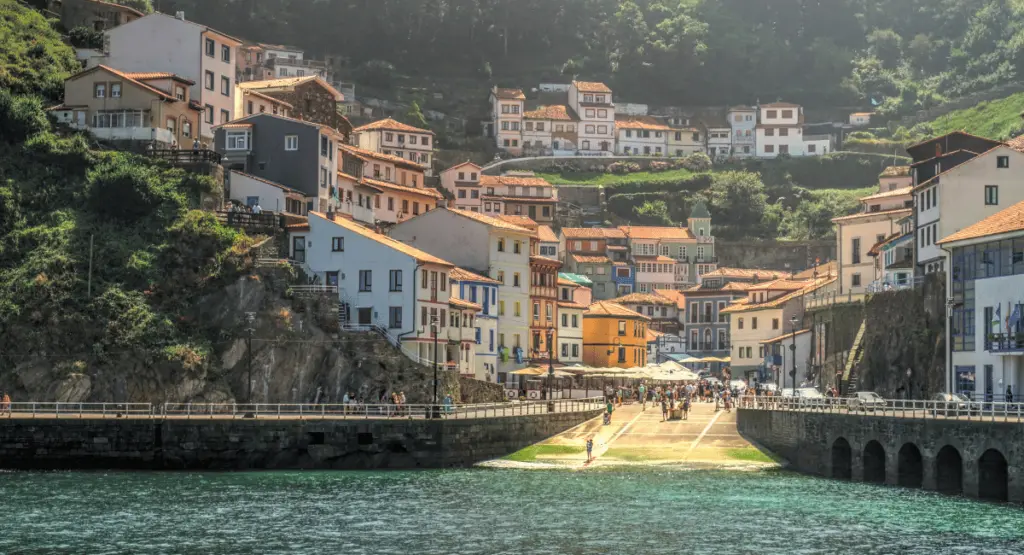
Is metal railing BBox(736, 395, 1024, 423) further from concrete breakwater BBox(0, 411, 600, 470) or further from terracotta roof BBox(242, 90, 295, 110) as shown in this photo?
terracotta roof BBox(242, 90, 295, 110)

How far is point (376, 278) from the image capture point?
106 meters

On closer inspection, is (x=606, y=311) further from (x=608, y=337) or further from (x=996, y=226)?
(x=996, y=226)

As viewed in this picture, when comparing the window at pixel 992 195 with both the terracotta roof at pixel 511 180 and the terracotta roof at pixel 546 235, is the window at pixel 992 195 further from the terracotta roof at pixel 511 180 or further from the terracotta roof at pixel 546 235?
the terracotta roof at pixel 511 180

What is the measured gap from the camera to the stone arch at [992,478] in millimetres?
70062

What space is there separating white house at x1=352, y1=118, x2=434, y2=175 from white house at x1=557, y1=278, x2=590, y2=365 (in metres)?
40.1

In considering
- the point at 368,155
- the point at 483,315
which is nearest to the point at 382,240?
the point at 483,315

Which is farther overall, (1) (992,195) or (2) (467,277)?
(2) (467,277)

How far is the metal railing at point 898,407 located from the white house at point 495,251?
1089 inches

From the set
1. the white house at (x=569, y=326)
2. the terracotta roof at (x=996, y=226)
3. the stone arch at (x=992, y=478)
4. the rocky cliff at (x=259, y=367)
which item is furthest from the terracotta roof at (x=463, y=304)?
the stone arch at (x=992, y=478)

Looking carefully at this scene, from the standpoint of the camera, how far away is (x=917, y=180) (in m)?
110

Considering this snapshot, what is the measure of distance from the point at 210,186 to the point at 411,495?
1641 inches

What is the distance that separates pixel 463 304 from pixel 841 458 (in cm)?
3558

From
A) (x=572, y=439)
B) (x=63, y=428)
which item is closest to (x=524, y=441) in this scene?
(x=572, y=439)

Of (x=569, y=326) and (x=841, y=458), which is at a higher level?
(x=569, y=326)
